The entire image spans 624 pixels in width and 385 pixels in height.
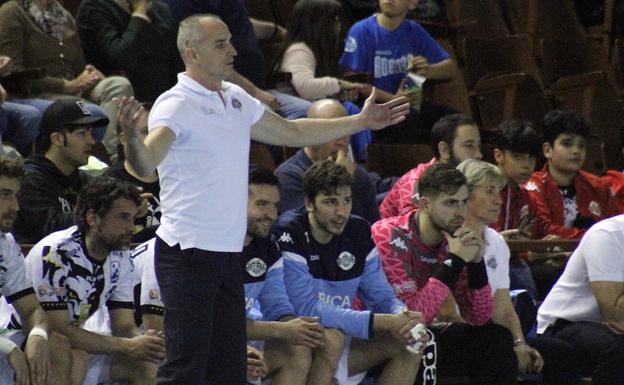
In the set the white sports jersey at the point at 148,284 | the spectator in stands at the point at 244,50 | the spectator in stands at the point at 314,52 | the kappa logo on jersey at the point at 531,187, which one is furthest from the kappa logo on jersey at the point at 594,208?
the white sports jersey at the point at 148,284

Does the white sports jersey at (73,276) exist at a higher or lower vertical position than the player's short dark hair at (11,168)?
lower

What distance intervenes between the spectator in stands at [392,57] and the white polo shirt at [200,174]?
370 centimetres

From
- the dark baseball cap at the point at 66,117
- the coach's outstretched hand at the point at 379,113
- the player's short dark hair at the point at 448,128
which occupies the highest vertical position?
the coach's outstretched hand at the point at 379,113

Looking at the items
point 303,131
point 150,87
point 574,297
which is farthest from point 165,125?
point 150,87

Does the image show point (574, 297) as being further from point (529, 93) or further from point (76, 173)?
point (529, 93)

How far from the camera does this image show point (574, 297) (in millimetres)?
5633

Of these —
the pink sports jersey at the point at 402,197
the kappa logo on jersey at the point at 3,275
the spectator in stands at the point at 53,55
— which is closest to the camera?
the kappa logo on jersey at the point at 3,275

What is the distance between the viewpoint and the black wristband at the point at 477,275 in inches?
213

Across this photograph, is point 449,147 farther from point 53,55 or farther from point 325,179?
point 53,55

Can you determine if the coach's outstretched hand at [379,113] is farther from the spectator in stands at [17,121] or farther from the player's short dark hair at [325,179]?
the spectator in stands at [17,121]

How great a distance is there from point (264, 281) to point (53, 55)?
2.34 m

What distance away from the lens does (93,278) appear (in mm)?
4816

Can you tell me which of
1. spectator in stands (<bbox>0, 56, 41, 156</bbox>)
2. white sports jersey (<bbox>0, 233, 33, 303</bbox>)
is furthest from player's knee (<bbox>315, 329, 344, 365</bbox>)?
spectator in stands (<bbox>0, 56, 41, 156</bbox>)

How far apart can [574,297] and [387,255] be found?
34.2 inches
